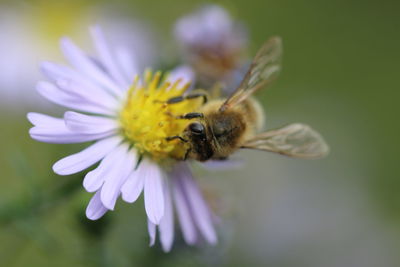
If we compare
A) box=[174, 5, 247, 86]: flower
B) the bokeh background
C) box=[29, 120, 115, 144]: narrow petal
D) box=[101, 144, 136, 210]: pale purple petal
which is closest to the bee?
box=[101, 144, 136, 210]: pale purple petal

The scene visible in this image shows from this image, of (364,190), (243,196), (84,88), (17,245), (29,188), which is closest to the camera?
(84,88)

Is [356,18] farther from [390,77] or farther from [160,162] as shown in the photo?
[160,162]

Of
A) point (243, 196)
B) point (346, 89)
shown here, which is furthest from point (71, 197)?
point (346, 89)

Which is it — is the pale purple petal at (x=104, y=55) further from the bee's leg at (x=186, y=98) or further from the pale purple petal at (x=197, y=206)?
the pale purple petal at (x=197, y=206)

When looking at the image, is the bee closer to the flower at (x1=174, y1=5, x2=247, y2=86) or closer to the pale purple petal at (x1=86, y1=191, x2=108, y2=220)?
the pale purple petal at (x1=86, y1=191, x2=108, y2=220)

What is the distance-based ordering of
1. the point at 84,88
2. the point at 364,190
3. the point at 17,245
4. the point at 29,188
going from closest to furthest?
the point at 84,88 → the point at 29,188 → the point at 17,245 → the point at 364,190

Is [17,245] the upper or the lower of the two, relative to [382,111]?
lower
